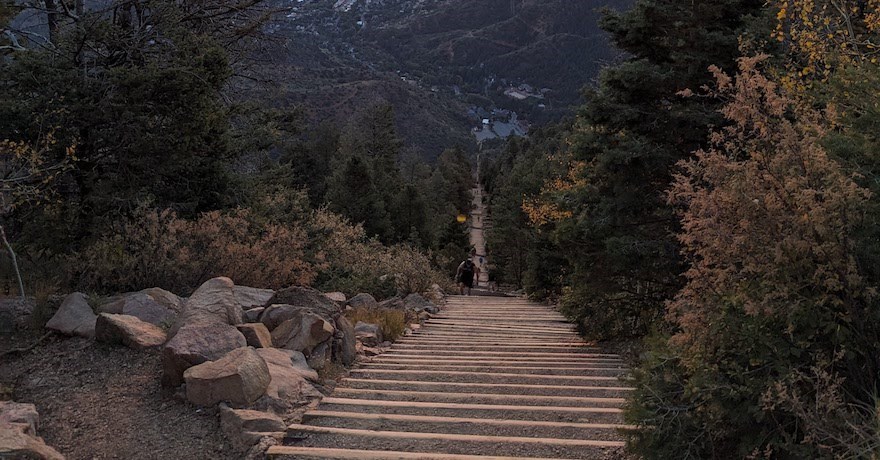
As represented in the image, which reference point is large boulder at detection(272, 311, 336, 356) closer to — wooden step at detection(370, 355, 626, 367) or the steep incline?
the steep incline

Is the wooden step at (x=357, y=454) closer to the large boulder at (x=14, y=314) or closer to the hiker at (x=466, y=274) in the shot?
the large boulder at (x=14, y=314)

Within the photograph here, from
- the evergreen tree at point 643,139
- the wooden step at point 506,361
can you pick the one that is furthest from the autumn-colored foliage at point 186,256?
the evergreen tree at point 643,139

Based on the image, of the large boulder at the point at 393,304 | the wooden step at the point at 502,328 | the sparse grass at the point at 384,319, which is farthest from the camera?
the large boulder at the point at 393,304

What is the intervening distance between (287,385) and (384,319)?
4.12 meters

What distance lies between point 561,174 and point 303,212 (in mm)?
9852

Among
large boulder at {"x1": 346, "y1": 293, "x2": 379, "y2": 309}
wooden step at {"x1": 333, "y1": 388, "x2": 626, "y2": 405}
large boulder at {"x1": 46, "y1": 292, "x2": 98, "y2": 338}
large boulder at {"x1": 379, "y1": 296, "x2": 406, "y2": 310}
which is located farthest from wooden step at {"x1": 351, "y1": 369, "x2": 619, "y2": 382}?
large boulder at {"x1": 379, "y1": 296, "x2": 406, "y2": 310}

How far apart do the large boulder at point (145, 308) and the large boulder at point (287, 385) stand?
1300 mm

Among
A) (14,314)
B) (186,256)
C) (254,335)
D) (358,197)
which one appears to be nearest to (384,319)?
(186,256)

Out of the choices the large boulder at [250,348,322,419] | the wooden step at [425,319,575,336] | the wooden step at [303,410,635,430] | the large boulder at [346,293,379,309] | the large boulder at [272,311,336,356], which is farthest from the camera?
the wooden step at [425,319,575,336]

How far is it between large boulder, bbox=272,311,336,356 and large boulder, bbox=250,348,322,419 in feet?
0.84

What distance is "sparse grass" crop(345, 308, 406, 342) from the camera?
938 cm

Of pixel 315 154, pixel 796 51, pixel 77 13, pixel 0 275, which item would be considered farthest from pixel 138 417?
pixel 315 154

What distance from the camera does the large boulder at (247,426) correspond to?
4590 millimetres

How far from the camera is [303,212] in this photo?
15680mm
